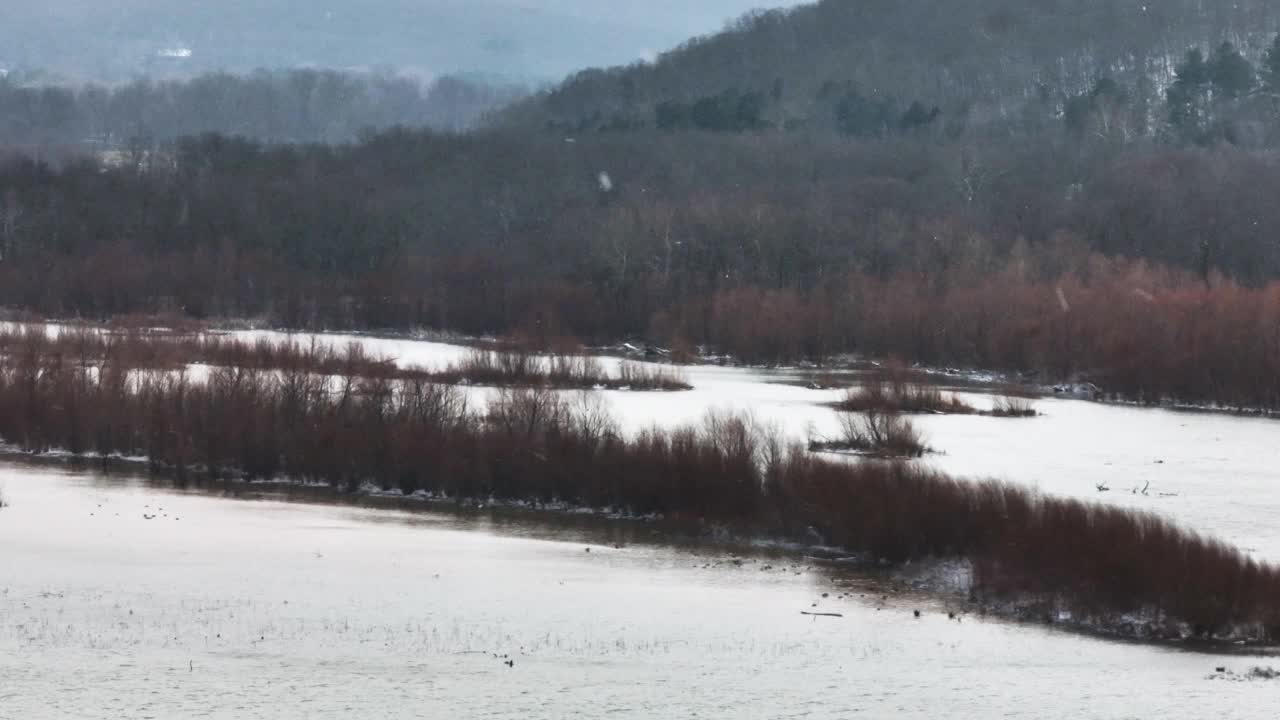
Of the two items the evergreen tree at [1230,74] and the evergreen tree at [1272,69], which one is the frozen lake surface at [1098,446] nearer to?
the evergreen tree at [1230,74]

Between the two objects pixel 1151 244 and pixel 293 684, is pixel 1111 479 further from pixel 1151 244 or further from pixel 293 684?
pixel 1151 244

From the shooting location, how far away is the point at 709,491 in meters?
34.7

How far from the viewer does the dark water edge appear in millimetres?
25219

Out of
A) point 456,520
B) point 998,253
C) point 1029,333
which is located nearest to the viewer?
point 456,520

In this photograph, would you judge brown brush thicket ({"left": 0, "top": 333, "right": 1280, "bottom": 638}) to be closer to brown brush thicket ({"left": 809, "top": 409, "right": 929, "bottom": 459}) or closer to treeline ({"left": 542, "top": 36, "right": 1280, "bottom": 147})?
brown brush thicket ({"left": 809, "top": 409, "right": 929, "bottom": 459})

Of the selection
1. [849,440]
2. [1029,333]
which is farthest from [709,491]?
[1029,333]

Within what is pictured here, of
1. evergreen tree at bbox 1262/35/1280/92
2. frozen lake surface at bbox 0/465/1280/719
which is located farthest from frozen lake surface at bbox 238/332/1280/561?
evergreen tree at bbox 1262/35/1280/92

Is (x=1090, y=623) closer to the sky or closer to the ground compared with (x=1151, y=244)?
closer to the ground

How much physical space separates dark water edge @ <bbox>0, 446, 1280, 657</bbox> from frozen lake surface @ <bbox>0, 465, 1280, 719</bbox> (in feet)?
1.23

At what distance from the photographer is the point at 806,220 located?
122750 mm

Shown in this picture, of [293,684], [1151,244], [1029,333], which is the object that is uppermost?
[1151,244]

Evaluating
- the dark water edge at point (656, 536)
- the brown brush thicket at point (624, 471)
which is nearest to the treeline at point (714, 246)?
the brown brush thicket at point (624, 471)

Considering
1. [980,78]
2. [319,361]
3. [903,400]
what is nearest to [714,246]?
[903,400]

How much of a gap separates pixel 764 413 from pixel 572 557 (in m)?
22.7
